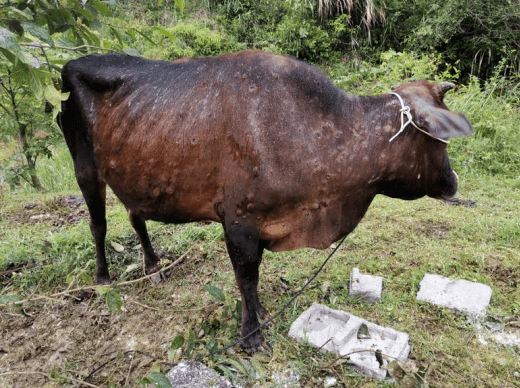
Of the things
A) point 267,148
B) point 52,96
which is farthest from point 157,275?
point 52,96

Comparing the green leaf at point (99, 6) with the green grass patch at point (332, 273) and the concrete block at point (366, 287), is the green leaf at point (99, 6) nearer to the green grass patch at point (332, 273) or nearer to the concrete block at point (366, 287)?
the green grass patch at point (332, 273)

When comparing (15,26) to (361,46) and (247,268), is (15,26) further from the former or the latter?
(361,46)

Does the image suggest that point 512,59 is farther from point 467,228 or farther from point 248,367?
point 248,367

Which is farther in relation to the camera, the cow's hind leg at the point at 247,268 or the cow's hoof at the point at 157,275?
the cow's hoof at the point at 157,275

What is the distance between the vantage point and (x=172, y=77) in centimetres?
247

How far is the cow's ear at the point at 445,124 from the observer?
202cm

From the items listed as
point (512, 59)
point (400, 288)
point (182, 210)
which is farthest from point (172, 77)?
point (512, 59)

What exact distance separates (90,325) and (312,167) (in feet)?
6.47

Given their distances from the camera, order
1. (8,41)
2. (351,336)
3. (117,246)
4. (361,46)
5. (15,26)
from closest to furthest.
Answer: (8,41)
(15,26)
(351,336)
(117,246)
(361,46)

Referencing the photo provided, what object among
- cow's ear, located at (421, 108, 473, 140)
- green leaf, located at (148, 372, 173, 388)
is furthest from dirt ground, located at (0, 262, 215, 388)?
cow's ear, located at (421, 108, 473, 140)

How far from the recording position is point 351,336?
252 centimetres

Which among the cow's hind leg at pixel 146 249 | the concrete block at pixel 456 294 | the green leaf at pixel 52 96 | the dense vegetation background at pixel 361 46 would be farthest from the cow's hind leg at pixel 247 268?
the dense vegetation background at pixel 361 46

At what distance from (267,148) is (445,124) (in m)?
0.91

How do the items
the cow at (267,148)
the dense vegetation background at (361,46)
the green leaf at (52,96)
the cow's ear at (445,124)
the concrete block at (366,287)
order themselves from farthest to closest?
the dense vegetation background at (361,46) → the concrete block at (366,287) → the cow at (267,148) → the cow's ear at (445,124) → the green leaf at (52,96)
